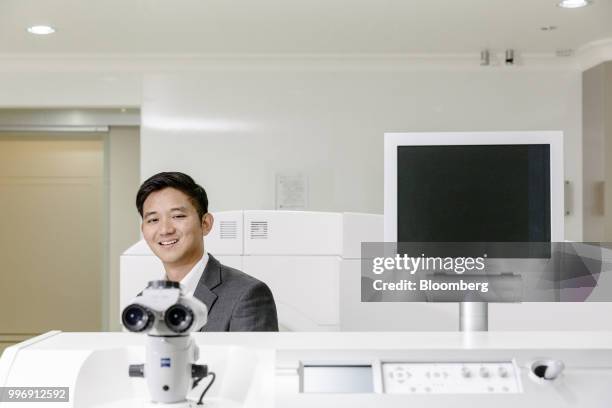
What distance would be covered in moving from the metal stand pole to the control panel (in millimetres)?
306

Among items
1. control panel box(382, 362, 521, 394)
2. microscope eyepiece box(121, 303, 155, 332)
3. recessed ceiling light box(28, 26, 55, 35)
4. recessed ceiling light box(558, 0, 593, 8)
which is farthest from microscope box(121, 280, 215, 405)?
recessed ceiling light box(28, 26, 55, 35)

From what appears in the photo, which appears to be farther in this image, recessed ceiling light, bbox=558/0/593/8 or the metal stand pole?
recessed ceiling light, bbox=558/0/593/8

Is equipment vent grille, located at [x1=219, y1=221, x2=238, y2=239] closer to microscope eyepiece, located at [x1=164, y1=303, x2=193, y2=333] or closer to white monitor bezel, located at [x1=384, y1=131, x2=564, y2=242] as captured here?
white monitor bezel, located at [x1=384, y1=131, x2=564, y2=242]

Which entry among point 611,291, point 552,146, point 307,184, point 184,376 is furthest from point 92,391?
point 307,184

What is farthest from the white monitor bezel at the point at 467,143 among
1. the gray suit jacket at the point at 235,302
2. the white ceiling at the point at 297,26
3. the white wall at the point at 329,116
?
the white wall at the point at 329,116

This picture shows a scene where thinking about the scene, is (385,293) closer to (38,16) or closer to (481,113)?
(38,16)

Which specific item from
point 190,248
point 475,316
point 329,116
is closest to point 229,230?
point 190,248

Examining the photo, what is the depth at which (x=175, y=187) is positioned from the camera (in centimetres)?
203

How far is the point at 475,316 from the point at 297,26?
357cm

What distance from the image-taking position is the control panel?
1.20 metres

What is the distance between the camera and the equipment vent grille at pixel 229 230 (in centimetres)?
292

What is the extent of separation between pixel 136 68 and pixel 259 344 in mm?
4701

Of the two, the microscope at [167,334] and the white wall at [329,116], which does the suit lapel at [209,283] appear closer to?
the microscope at [167,334]

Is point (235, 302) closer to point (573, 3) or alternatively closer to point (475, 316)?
point (475, 316)
